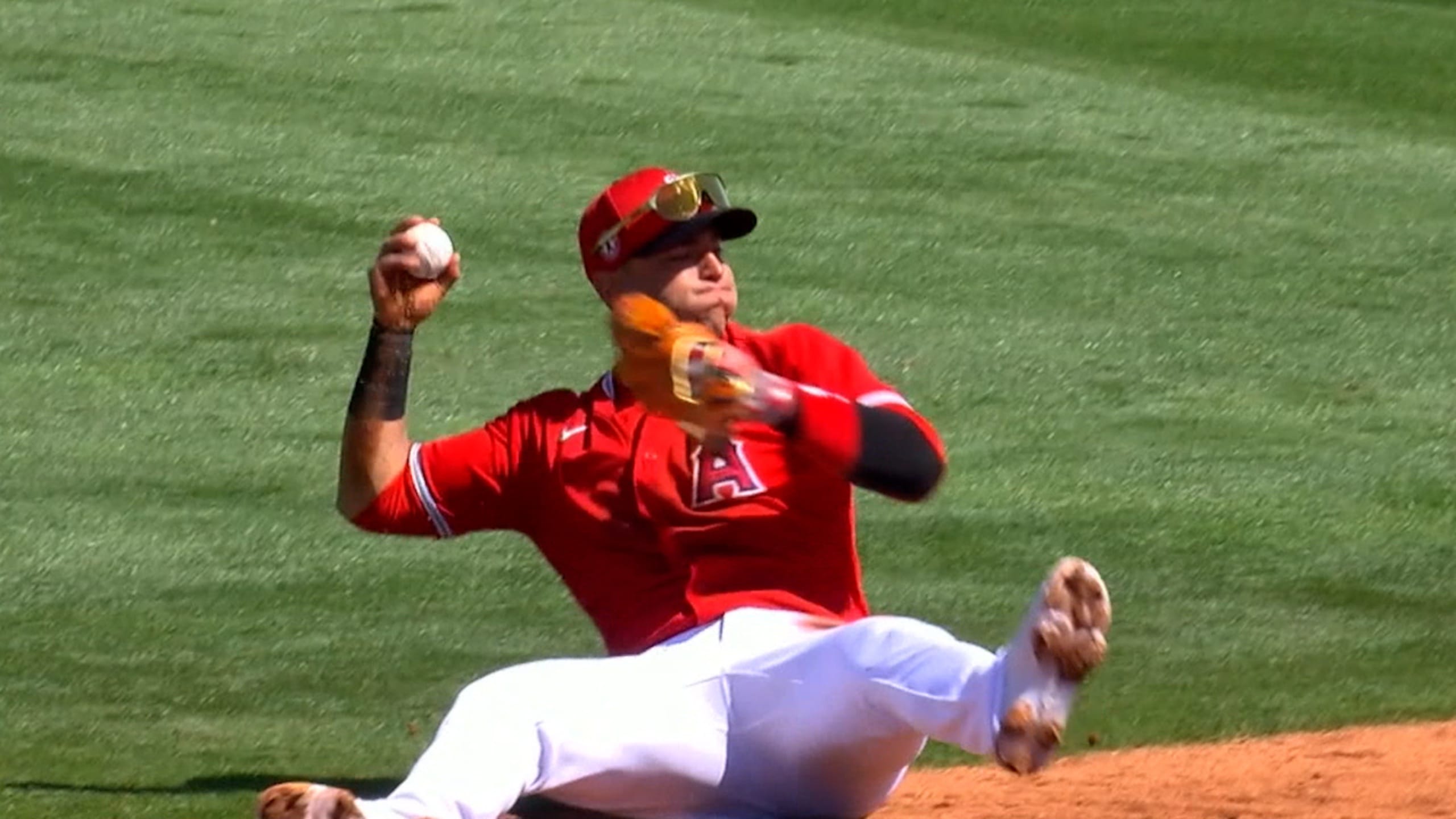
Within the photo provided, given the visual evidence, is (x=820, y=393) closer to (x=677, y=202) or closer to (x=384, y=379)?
(x=677, y=202)

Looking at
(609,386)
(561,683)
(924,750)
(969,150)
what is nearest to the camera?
(561,683)

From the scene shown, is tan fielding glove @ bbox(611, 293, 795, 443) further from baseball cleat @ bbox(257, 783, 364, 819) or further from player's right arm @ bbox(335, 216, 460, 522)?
baseball cleat @ bbox(257, 783, 364, 819)

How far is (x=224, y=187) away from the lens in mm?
10008

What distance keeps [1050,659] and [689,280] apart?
108 centimetres

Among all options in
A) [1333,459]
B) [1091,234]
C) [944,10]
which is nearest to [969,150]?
[1091,234]

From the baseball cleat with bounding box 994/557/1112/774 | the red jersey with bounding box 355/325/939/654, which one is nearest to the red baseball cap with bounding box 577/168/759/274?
the red jersey with bounding box 355/325/939/654

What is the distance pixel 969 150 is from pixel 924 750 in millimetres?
5305

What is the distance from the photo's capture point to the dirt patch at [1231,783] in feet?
16.4

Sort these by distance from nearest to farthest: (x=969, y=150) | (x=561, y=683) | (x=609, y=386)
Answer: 1. (x=561, y=683)
2. (x=609, y=386)
3. (x=969, y=150)

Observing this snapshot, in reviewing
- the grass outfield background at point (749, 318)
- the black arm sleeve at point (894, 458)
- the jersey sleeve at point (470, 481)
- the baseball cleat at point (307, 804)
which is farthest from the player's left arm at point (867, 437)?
the grass outfield background at point (749, 318)

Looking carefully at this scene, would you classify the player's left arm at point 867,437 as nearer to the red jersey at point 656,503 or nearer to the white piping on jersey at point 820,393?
the white piping on jersey at point 820,393

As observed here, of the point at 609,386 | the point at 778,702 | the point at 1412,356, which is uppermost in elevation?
the point at 609,386

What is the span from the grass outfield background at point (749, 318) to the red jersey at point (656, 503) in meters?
0.82

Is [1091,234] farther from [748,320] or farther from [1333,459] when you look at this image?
[1333,459]
